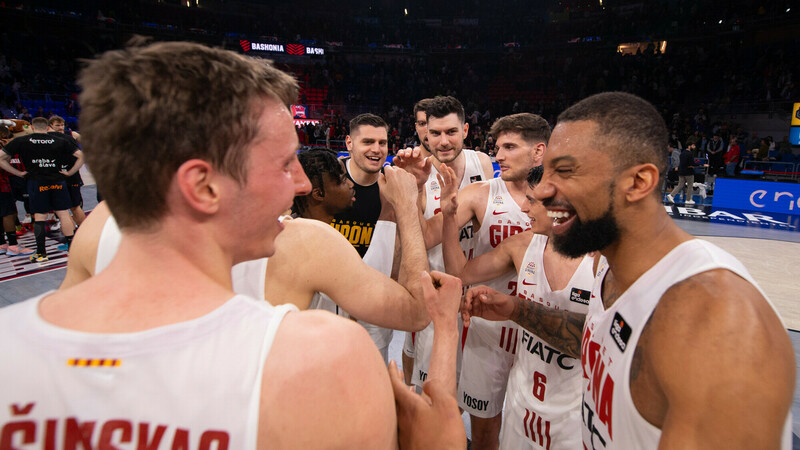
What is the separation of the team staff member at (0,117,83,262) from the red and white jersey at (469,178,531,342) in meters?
6.31

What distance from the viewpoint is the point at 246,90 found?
Result: 0.88m

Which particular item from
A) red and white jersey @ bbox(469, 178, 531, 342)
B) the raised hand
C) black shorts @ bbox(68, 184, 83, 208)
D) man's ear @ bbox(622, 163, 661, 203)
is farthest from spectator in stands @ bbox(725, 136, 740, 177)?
black shorts @ bbox(68, 184, 83, 208)

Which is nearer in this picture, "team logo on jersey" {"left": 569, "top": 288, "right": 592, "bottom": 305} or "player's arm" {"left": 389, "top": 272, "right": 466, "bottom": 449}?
"player's arm" {"left": 389, "top": 272, "right": 466, "bottom": 449}

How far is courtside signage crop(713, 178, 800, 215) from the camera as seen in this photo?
9.66m

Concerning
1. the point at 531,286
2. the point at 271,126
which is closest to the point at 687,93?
the point at 531,286

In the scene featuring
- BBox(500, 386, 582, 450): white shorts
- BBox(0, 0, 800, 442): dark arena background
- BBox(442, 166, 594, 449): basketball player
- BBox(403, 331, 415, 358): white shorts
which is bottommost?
BBox(403, 331, 415, 358): white shorts

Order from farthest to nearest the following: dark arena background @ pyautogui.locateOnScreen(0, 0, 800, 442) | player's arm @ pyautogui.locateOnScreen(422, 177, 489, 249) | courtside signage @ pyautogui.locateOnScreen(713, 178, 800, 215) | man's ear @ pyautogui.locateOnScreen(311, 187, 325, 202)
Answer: dark arena background @ pyautogui.locateOnScreen(0, 0, 800, 442)
courtside signage @ pyautogui.locateOnScreen(713, 178, 800, 215)
player's arm @ pyautogui.locateOnScreen(422, 177, 489, 249)
man's ear @ pyautogui.locateOnScreen(311, 187, 325, 202)

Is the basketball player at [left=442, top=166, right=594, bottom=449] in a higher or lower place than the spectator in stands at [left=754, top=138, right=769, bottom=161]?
lower

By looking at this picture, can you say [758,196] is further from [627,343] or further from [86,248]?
[86,248]

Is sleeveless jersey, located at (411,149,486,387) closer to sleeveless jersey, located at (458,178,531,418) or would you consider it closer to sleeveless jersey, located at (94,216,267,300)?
sleeveless jersey, located at (458,178,531,418)

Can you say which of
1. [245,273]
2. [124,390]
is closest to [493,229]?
[245,273]

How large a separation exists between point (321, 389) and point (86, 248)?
1.34m

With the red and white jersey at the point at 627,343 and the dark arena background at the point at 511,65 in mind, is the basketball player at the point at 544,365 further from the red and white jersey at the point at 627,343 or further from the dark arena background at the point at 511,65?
the dark arena background at the point at 511,65

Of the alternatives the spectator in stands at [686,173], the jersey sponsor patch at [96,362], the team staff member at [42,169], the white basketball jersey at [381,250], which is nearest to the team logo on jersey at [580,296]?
the white basketball jersey at [381,250]
